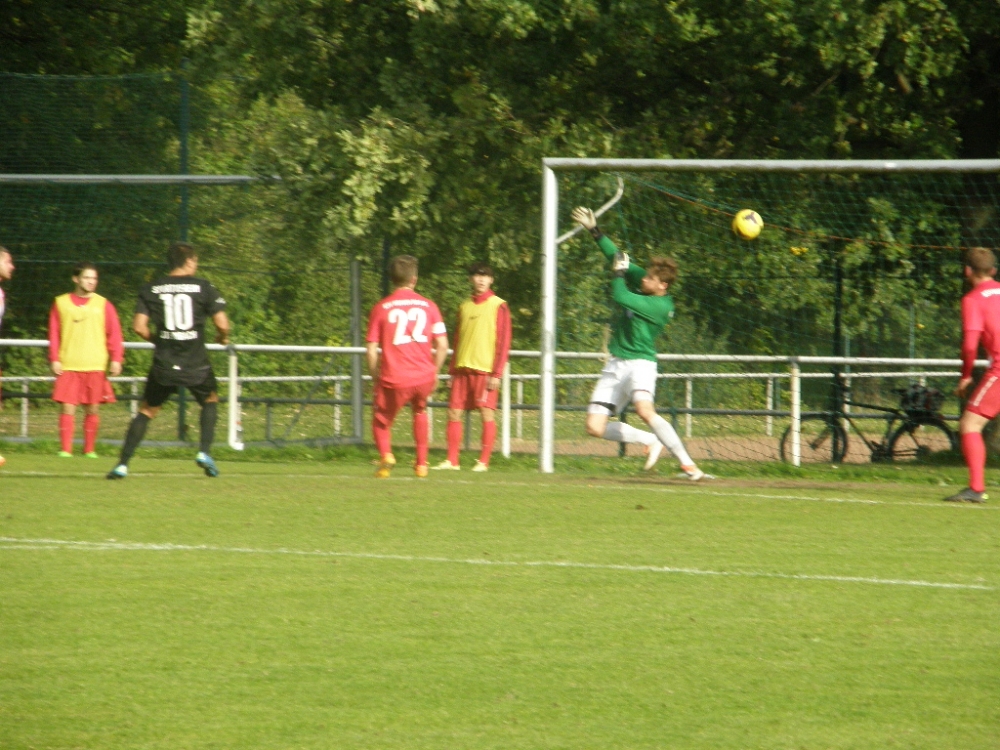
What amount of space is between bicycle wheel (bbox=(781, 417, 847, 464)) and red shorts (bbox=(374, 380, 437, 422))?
4.50 meters

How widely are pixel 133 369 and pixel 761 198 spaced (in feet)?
37.0

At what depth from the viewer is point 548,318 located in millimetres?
12562

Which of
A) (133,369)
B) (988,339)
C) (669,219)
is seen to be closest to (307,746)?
(988,339)

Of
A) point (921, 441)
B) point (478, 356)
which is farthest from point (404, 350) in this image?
point (921, 441)

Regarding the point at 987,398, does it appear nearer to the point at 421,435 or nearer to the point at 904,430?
the point at 421,435

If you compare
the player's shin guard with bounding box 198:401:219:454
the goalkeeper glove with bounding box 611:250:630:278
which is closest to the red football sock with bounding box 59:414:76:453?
the player's shin guard with bounding box 198:401:219:454

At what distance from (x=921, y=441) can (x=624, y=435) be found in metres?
5.34

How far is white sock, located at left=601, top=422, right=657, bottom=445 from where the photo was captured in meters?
11.9

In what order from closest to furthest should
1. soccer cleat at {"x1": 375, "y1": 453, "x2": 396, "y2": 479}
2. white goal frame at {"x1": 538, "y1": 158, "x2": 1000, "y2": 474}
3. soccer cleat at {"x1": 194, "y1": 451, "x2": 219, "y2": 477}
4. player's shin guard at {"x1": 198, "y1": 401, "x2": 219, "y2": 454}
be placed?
soccer cleat at {"x1": 194, "y1": 451, "x2": 219, "y2": 477} → player's shin guard at {"x1": 198, "y1": 401, "x2": 219, "y2": 454} → soccer cleat at {"x1": 375, "y1": 453, "x2": 396, "y2": 479} → white goal frame at {"x1": 538, "y1": 158, "x2": 1000, "y2": 474}

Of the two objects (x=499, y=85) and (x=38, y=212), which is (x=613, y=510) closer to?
(x=499, y=85)

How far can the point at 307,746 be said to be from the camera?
13.1 ft

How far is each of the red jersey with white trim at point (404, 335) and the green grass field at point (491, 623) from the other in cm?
189

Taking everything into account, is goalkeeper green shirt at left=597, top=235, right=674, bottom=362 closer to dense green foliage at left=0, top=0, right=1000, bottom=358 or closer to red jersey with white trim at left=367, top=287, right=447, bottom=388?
red jersey with white trim at left=367, top=287, right=447, bottom=388

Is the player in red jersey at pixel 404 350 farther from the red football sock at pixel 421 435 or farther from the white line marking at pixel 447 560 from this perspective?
the white line marking at pixel 447 560
